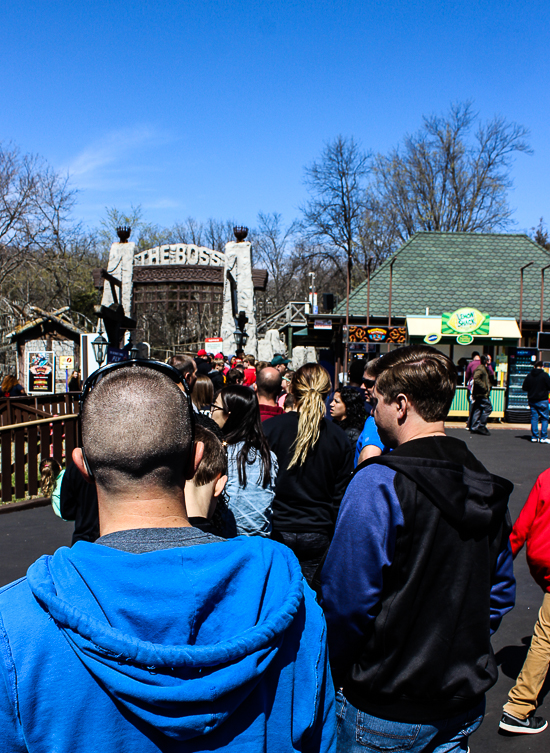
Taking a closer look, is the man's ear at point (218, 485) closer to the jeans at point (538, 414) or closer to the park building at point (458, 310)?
the jeans at point (538, 414)

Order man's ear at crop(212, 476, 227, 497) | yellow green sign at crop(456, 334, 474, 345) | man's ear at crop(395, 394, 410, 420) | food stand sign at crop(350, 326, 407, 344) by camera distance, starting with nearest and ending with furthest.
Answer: man's ear at crop(395, 394, 410, 420), man's ear at crop(212, 476, 227, 497), food stand sign at crop(350, 326, 407, 344), yellow green sign at crop(456, 334, 474, 345)

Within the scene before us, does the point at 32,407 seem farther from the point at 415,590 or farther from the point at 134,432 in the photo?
the point at 134,432

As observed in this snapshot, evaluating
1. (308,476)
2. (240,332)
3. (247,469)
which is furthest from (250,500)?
(240,332)

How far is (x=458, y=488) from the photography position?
1819 mm

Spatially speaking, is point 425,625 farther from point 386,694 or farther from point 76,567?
point 76,567

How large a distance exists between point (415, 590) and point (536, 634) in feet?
7.02

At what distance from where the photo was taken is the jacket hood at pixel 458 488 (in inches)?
70.5

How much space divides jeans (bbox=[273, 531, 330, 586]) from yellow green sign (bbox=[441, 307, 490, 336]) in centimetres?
1451

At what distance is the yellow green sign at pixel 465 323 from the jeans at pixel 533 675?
48.1 ft

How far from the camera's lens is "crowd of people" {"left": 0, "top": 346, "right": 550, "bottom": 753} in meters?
1.00

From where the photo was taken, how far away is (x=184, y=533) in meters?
1.19

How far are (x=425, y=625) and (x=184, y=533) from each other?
105 centimetres

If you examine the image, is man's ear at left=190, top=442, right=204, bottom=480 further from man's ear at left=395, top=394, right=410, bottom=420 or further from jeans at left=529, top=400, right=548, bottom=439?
jeans at left=529, top=400, right=548, bottom=439

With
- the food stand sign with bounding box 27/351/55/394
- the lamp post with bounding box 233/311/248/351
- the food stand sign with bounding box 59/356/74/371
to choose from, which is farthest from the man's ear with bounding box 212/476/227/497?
the food stand sign with bounding box 59/356/74/371
